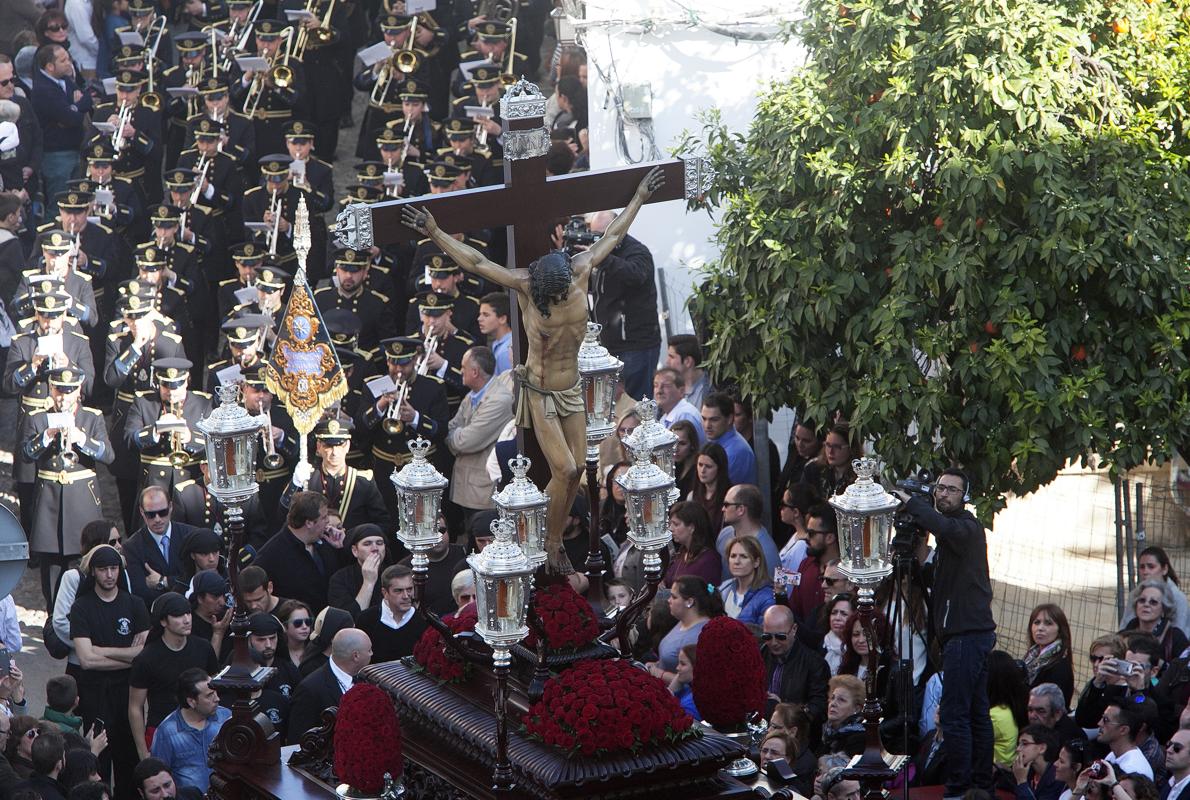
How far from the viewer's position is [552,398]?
8.35 m

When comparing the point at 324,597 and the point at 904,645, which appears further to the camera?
the point at 324,597

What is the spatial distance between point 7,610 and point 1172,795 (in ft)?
21.0

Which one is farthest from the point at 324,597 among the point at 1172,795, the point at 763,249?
the point at 1172,795

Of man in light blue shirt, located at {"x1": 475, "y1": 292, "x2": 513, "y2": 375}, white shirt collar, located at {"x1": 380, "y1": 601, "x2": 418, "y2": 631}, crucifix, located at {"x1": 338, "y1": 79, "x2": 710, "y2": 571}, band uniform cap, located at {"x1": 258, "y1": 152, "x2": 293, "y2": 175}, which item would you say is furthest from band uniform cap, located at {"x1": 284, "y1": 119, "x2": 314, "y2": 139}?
crucifix, located at {"x1": 338, "y1": 79, "x2": 710, "y2": 571}

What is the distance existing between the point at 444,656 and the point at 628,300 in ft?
19.4

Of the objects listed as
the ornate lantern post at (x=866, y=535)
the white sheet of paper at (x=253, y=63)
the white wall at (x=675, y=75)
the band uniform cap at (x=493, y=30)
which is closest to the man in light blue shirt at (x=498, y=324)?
the white wall at (x=675, y=75)

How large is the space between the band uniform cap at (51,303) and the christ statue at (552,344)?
704cm

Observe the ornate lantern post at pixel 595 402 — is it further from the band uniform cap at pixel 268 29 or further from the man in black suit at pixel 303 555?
the band uniform cap at pixel 268 29

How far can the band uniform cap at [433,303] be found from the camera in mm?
14727

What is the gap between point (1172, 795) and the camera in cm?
938

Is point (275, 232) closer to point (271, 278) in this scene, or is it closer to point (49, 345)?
point (271, 278)

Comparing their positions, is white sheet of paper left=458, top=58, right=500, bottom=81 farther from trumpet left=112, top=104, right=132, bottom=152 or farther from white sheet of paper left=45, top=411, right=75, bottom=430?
white sheet of paper left=45, top=411, right=75, bottom=430

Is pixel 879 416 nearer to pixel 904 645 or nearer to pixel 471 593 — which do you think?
pixel 904 645

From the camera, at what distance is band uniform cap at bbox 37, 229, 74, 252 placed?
1556 cm
